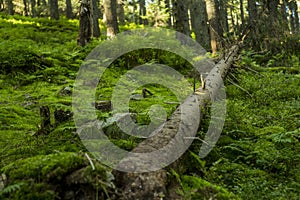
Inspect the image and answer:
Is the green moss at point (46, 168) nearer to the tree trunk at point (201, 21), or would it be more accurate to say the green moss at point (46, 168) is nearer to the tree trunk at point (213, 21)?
the tree trunk at point (213, 21)

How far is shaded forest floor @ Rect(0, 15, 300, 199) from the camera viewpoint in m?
2.56

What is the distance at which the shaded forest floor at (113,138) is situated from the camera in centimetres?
256

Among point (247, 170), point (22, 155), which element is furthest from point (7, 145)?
point (247, 170)

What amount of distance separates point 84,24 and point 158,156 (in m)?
8.60

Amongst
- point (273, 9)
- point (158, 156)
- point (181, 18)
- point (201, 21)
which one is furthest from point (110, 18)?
point (158, 156)

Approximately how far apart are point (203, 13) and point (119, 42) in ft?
20.8

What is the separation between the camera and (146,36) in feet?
37.7

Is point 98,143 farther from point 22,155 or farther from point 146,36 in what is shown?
point 146,36

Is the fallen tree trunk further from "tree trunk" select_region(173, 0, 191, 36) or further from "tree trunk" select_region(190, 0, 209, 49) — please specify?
"tree trunk" select_region(190, 0, 209, 49)

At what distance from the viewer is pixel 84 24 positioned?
1081 centimetres

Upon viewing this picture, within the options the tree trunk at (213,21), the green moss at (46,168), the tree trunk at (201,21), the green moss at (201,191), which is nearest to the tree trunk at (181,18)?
the tree trunk at (213,21)

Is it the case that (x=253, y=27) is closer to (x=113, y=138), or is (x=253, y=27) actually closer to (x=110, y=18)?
(x=110, y=18)

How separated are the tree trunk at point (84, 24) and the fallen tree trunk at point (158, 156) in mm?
6654

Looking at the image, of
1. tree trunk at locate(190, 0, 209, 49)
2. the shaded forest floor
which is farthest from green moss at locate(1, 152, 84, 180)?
tree trunk at locate(190, 0, 209, 49)
